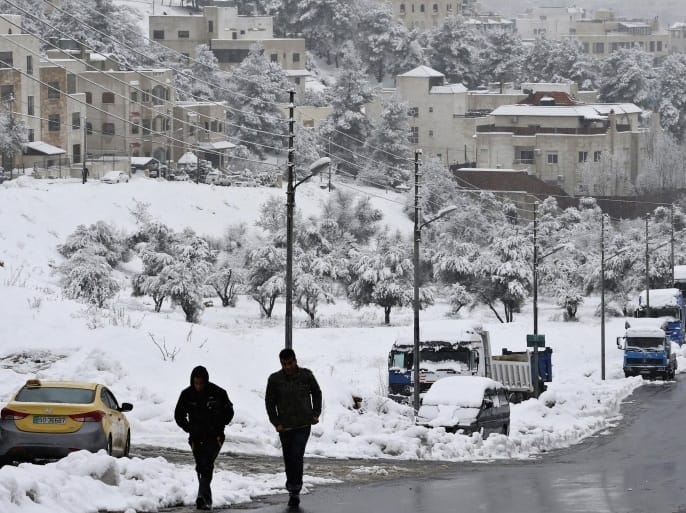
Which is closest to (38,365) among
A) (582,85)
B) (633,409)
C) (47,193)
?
(633,409)

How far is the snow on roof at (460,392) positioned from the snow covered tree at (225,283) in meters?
47.8

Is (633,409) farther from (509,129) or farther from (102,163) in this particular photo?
(509,129)

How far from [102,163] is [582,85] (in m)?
83.0

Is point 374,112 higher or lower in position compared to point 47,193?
higher

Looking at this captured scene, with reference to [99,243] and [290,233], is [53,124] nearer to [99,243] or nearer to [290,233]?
[99,243]

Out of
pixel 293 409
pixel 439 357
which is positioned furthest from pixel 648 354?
pixel 293 409

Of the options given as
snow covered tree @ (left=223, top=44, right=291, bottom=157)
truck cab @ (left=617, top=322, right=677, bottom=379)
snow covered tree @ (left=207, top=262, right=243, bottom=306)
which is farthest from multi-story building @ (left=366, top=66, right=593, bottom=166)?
truck cab @ (left=617, top=322, right=677, bottom=379)

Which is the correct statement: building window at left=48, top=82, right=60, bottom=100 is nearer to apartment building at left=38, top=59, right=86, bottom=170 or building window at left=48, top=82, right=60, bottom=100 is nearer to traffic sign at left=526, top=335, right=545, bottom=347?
apartment building at left=38, top=59, right=86, bottom=170

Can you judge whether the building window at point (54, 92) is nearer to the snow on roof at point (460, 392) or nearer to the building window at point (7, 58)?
the building window at point (7, 58)

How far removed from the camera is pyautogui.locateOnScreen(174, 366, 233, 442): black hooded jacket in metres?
15.7

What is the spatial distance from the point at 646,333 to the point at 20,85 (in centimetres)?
5435

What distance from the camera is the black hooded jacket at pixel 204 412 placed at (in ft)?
51.6

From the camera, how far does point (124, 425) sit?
20.9 metres

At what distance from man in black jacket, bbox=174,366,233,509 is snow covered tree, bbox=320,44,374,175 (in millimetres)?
114913
